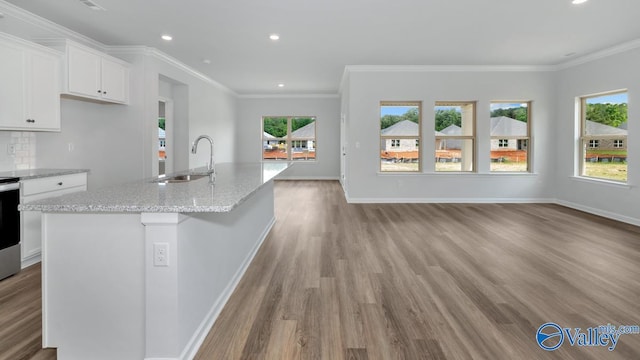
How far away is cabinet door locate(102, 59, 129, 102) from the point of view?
4457mm

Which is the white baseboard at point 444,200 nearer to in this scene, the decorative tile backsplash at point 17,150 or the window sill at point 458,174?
the window sill at point 458,174

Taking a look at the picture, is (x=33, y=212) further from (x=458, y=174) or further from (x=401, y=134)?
(x=458, y=174)

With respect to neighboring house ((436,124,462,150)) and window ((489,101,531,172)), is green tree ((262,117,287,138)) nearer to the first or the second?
neighboring house ((436,124,462,150))

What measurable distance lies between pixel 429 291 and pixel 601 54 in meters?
5.42

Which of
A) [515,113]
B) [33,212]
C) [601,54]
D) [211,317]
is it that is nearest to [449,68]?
[515,113]

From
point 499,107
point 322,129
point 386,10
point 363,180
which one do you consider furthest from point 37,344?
point 322,129

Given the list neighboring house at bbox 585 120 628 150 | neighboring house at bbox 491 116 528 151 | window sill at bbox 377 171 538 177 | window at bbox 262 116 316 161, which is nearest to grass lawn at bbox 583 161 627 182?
neighboring house at bbox 585 120 628 150

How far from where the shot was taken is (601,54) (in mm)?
5449

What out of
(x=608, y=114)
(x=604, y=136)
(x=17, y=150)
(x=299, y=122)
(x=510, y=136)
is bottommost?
(x=17, y=150)

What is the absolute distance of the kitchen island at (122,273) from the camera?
165 cm

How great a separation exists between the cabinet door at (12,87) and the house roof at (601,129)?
7827 millimetres

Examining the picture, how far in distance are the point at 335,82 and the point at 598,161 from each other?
18.0 feet

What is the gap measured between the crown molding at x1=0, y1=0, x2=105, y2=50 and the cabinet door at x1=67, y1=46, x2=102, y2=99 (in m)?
0.53

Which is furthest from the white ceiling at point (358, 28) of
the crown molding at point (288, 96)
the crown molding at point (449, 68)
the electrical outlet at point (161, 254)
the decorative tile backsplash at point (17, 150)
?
the crown molding at point (288, 96)
